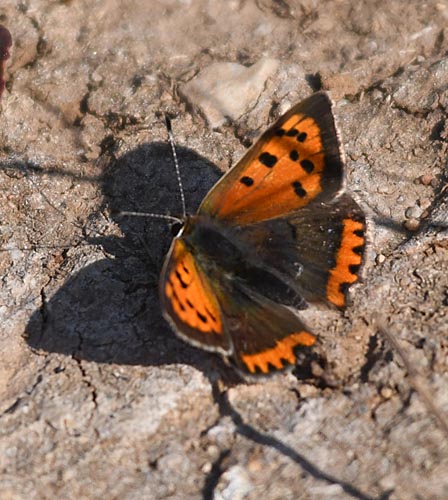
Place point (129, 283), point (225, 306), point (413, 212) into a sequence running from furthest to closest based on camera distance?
point (413, 212)
point (129, 283)
point (225, 306)

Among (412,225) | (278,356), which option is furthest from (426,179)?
(278,356)

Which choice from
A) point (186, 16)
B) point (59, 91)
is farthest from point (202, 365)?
point (186, 16)

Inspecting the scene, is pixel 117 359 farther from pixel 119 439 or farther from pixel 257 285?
pixel 257 285

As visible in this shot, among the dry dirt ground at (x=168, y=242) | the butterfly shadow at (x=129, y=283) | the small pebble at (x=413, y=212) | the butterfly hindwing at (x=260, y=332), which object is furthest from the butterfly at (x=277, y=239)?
the small pebble at (x=413, y=212)

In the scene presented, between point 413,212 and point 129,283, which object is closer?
point 129,283

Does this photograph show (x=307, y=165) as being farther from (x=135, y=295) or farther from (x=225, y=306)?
(x=135, y=295)

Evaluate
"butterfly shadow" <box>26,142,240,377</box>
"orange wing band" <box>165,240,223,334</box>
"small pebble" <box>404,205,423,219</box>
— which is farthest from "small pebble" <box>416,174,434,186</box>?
"orange wing band" <box>165,240,223,334</box>

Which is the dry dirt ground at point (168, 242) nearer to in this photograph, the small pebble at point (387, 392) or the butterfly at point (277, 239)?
the small pebble at point (387, 392)
